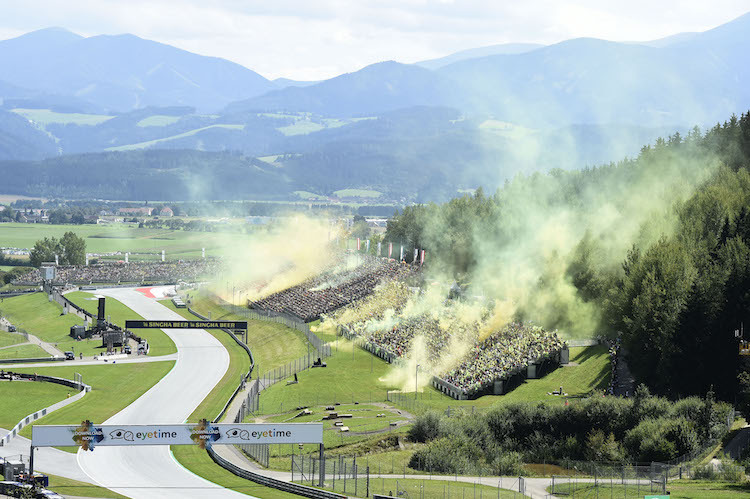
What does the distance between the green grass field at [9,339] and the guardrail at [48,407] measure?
3531 centimetres

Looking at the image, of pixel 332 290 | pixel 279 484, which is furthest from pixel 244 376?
pixel 332 290

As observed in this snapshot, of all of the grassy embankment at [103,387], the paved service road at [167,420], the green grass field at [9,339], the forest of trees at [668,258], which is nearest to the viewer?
the paved service road at [167,420]

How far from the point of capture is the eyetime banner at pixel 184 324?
12975 centimetres

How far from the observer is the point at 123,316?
15650 centimetres

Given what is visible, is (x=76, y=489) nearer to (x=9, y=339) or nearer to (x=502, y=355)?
(x=502, y=355)

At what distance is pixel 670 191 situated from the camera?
4577 inches

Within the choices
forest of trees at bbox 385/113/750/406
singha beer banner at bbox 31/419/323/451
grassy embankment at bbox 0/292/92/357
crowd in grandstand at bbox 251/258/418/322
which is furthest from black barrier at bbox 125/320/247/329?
singha beer banner at bbox 31/419/323/451

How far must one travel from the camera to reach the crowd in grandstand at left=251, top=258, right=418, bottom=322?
135250 mm

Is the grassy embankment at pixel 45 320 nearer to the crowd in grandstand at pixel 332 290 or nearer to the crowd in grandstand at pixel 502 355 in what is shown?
the crowd in grandstand at pixel 332 290

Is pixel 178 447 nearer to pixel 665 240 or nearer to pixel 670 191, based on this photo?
pixel 665 240

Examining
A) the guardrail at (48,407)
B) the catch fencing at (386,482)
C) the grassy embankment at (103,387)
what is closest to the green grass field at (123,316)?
the grassy embankment at (103,387)

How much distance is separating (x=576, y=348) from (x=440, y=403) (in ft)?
60.1

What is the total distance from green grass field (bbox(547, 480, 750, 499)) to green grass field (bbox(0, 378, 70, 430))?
4421 cm

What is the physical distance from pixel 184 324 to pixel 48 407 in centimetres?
5120
